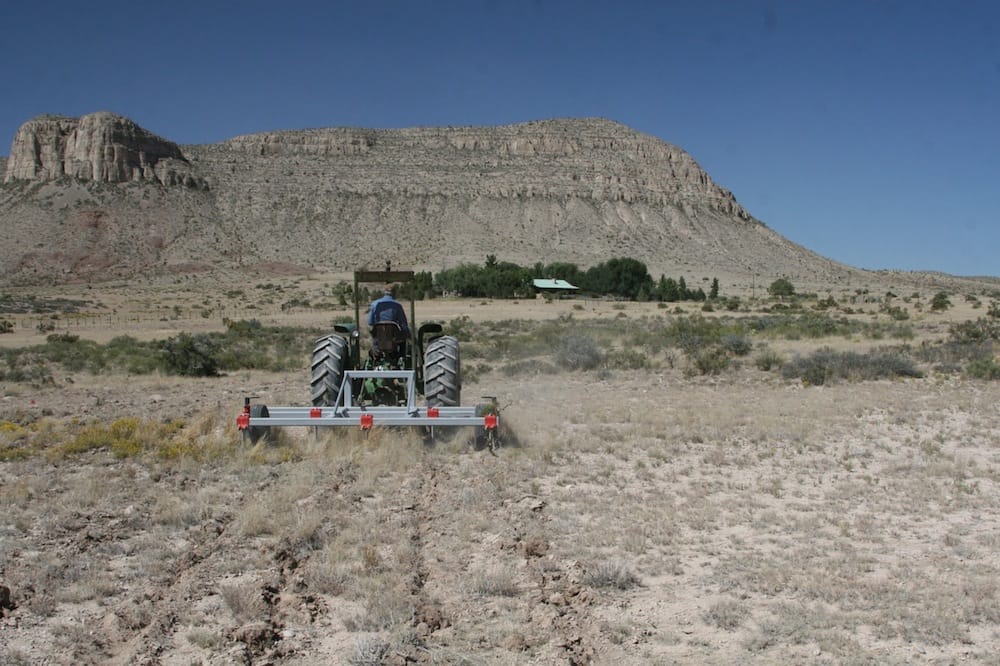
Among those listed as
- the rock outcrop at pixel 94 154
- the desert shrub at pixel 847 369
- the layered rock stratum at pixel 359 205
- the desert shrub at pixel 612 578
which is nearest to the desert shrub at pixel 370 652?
the desert shrub at pixel 612 578

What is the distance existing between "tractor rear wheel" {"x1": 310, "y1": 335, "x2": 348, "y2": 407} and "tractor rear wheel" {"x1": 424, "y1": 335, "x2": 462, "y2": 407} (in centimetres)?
117

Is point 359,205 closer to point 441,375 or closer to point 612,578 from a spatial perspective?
point 441,375

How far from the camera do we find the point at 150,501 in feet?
27.0

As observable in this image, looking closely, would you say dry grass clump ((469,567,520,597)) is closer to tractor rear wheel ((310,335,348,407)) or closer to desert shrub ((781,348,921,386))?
tractor rear wheel ((310,335,348,407))

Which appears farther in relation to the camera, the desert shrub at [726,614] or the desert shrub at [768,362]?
the desert shrub at [768,362]

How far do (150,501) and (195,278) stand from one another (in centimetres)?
8617

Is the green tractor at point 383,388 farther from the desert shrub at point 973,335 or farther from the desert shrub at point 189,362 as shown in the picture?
the desert shrub at point 973,335

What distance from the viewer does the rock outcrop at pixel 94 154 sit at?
11156 centimetres

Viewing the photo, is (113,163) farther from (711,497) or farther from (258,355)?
(711,497)

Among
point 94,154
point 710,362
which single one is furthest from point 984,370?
point 94,154

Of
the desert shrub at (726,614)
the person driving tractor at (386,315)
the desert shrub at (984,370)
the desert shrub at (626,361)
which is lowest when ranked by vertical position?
the desert shrub at (726,614)

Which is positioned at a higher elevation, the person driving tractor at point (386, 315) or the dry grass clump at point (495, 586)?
the person driving tractor at point (386, 315)

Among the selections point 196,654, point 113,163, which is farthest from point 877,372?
point 113,163

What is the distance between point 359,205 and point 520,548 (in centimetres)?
11020
